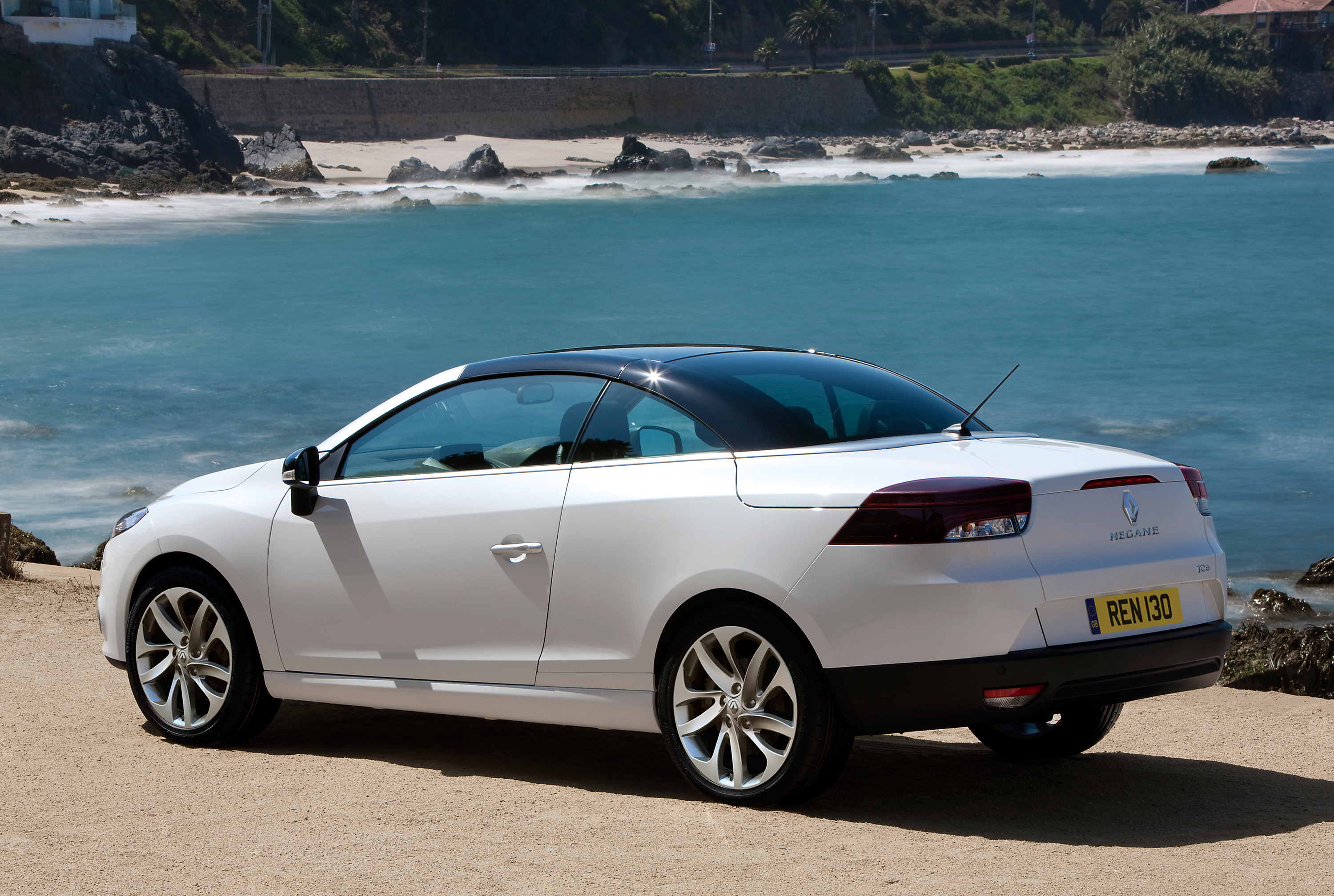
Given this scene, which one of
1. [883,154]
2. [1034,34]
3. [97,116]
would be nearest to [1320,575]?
[97,116]

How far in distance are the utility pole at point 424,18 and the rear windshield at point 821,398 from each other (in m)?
107

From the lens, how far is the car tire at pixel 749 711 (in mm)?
4227

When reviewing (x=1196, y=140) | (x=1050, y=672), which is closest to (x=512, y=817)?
(x=1050, y=672)

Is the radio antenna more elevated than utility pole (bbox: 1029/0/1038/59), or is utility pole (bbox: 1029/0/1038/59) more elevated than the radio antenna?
utility pole (bbox: 1029/0/1038/59)

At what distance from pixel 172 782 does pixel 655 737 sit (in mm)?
1885

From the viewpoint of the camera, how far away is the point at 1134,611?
4.24 meters

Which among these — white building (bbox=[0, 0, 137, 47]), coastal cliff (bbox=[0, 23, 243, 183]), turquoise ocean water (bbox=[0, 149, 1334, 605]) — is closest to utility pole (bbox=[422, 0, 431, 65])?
turquoise ocean water (bbox=[0, 149, 1334, 605])

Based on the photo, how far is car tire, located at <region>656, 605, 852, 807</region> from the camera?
4227 mm

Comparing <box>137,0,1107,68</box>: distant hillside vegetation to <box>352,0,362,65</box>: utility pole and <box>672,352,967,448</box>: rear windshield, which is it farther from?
<box>672,352,967,448</box>: rear windshield

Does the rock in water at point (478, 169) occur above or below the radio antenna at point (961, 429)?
below

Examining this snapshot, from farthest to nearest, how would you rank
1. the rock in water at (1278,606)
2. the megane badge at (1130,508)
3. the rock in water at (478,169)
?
the rock in water at (478,169) → the rock in water at (1278,606) → the megane badge at (1130,508)

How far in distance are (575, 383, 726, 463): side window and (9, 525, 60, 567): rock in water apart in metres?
7.45

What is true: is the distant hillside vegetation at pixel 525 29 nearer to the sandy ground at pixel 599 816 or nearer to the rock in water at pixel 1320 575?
the rock in water at pixel 1320 575

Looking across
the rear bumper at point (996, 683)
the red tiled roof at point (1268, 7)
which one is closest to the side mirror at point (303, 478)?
the rear bumper at point (996, 683)
